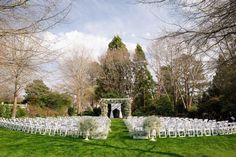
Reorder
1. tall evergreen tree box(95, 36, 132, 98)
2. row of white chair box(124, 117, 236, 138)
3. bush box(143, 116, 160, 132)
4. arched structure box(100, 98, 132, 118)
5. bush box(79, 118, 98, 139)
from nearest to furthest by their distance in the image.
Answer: bush box(143, 116, 160, 132) < bush box(79, 118, 98, 139) < row of white chair box(124, 117, 236, 138) < arched structure box(100, 98, 132, 118) < tall evergreen tree box(95, 36, 132, 98)

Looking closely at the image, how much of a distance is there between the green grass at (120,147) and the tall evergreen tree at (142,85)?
89.2ft

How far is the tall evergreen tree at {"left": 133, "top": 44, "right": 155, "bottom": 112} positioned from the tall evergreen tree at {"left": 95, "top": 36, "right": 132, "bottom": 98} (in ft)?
4.10

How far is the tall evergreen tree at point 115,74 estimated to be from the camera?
45.9 metres

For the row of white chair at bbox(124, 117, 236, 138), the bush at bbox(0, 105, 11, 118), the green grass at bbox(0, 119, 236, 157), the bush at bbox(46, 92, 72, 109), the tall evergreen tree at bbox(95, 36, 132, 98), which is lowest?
the green grass at bbox(0, 119, 236, 157)

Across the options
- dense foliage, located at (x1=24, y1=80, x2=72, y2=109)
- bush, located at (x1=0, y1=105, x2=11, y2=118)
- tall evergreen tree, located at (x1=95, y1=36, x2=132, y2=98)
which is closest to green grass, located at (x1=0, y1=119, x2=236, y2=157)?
bush, located at (x1=0, y1=105, x2=11, y2=118)

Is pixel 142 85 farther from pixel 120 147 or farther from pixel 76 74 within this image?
pixel 120 147

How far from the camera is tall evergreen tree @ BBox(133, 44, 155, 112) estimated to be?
4366 cm

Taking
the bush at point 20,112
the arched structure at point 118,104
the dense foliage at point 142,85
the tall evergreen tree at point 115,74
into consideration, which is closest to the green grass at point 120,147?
the bush at point 20,112

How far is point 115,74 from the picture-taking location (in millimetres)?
46031

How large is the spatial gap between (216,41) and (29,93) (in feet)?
125

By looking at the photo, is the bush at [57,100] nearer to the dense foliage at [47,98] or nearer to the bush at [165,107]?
the dense foliage at [47,98]

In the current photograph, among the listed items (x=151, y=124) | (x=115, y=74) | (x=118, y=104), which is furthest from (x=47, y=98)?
(x=151, y=124)

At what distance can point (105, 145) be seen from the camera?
13.9 meters

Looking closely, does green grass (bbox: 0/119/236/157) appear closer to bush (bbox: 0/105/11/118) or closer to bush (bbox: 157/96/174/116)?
bush (bbox: 0/105/11/118)
